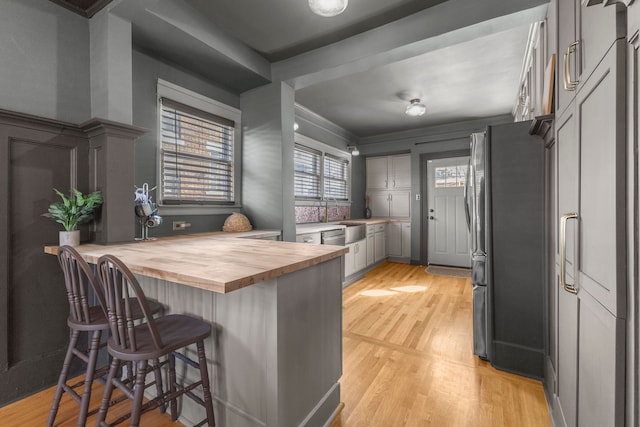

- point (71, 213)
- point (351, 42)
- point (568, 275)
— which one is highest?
point (351, 42)

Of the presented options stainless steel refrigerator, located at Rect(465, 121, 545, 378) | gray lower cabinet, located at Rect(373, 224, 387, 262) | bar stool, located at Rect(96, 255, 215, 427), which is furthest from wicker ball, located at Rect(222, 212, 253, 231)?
gray lower cabinet, located at Rect(373, 224, 387, 262)

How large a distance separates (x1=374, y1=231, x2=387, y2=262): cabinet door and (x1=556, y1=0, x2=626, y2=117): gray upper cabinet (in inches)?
166

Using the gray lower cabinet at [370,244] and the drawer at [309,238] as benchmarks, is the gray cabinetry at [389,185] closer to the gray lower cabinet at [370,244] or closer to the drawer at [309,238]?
the gray lower cabinet at [370,244]

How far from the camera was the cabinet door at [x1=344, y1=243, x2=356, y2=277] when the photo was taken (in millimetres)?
4259

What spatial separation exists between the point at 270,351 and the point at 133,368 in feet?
4.06

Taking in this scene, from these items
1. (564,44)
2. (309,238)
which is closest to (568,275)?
(564,44)

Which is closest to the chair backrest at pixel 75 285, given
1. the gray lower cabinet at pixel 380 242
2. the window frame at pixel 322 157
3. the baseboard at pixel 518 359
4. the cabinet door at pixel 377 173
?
the baseboard at pixel 518 359

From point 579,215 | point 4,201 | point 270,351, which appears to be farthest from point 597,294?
point 4,201

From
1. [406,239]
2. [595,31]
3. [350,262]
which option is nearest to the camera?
[595,31]

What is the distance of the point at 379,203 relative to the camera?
6.50 m

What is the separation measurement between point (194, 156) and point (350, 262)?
8.72 ft

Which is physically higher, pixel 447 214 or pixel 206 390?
pixel 447 214

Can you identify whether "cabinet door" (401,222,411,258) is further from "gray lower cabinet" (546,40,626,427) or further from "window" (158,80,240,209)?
"gray lower cabinet" (546,40,626,427)

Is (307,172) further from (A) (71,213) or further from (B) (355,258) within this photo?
(A) (71,213)
